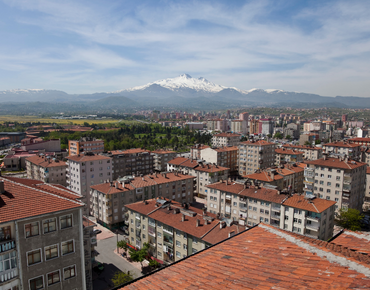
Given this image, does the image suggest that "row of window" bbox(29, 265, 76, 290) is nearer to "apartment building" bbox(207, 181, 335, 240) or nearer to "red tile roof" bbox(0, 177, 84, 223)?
"red tile roof" bbox(0, 177, 84, 223)

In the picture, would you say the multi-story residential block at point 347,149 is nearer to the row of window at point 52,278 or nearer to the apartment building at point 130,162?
the apartment building at point 130,162

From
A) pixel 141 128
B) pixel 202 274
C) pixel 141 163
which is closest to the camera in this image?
pixel 202 274

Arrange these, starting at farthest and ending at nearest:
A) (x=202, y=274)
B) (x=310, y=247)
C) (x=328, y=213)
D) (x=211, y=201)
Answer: (x=211, y=201), (x=328, y=213), (x=310, y=247), (x=202, y=274)

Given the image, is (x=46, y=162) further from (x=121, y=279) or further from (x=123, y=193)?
(x=121, y=279)

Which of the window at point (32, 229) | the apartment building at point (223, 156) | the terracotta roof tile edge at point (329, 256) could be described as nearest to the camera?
the terracotta roof tile edge at point (329, 256)

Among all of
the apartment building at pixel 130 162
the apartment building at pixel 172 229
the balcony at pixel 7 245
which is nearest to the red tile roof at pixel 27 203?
the balcony at pixel 7 245

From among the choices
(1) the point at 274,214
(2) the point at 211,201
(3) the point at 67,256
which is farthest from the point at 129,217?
(3) the point at 67,256

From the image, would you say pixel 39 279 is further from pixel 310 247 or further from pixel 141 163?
pixel 141 163

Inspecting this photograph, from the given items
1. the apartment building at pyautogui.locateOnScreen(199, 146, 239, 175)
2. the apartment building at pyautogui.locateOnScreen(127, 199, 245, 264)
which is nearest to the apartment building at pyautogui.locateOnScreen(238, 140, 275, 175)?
the apartment building at pyautogui.locateOnScreen(199, 146, 239, 175)
